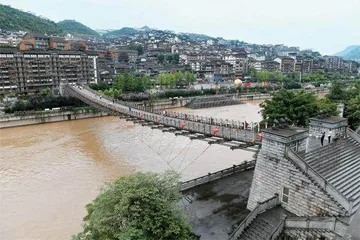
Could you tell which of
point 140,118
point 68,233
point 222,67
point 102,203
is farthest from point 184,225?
point 222,67

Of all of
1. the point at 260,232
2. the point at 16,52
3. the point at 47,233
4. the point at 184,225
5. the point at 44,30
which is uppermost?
the point at 44,30

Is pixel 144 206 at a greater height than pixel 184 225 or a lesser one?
greater

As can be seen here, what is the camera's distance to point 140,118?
1258 inches

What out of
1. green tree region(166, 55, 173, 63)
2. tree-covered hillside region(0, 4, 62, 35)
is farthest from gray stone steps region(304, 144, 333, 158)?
tree-covered hillside region(0, 4, 62, 35)

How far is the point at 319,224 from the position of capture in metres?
11.2

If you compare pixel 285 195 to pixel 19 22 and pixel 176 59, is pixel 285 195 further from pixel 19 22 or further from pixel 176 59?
pixel 19 22

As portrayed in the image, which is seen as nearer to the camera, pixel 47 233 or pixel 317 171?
pixel 317 171

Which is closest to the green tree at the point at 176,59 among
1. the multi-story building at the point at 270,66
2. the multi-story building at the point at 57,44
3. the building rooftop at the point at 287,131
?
the multi-story building at the point at 270,66

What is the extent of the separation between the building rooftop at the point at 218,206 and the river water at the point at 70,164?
22.2ft

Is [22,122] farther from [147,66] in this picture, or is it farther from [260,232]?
[147,66]

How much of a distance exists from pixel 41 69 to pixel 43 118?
2336 centimetres

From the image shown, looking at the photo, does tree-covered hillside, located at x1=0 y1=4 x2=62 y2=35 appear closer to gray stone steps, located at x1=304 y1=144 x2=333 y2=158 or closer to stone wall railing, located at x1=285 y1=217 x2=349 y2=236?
gray stone steps, located at x1=304 y1=144 x2=333 y2=158

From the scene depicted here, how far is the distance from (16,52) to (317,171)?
68.3m

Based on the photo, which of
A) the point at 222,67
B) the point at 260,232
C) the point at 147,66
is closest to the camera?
the point at 260,232
